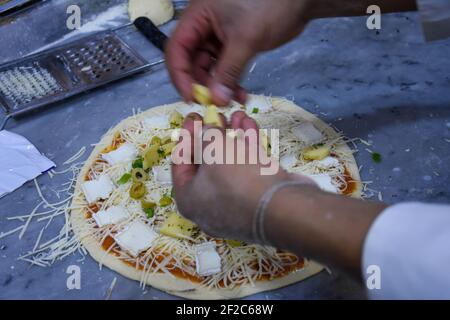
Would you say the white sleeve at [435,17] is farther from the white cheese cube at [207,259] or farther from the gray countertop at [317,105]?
the white cheese cube at [207,259]

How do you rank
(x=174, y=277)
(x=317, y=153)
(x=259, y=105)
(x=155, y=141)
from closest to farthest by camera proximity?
(x=174, y=277)
(x=317, y=153)
(x=155, y=141)
(x=259, y=105)

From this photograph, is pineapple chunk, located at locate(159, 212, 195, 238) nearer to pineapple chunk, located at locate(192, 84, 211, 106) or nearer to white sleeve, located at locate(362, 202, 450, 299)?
pineapple chunk, located at locate(192, 84, 211, 106)

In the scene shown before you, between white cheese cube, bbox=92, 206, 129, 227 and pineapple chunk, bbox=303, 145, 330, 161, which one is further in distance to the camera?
pineapple chunk, bbox=303, 145, 330, 161

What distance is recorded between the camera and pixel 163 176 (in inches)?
60.0

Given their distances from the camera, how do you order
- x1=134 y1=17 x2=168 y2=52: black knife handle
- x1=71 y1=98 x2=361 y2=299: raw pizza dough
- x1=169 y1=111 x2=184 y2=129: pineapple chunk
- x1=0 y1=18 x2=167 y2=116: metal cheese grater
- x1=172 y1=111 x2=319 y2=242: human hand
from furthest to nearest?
x1=134 y1=17 x2=168 y2=52: black knife handle < x1=0 y1=18 x2=167 y2=116: metal cheese grater < x1=169 y1=111 x2=184 y2=129: pineapple chunk < x1=71 y1=98 x2=361 y2=299: raw pizza dough < x1=172 y1=111 x2=319 y2=242: human hand

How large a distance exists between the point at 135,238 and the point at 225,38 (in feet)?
2.10

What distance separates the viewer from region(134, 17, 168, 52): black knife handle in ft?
7.11

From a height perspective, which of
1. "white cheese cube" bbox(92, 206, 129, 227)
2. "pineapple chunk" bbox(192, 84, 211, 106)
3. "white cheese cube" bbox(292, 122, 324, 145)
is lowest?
"white cheese cube" bbox(92, 206, 129, 227)

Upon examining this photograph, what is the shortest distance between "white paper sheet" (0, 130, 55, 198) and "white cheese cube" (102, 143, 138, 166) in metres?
0.22

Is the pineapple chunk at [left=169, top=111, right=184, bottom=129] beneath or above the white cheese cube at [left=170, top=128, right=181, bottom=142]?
above

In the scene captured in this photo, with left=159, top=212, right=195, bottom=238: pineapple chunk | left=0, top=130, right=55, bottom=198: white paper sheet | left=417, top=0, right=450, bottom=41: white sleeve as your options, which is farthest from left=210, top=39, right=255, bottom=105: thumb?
left=0, top=130, right=55, bottom=198: white paper sheet

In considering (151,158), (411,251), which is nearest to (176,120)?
(151,158)

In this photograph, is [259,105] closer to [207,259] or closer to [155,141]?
[155,141]
